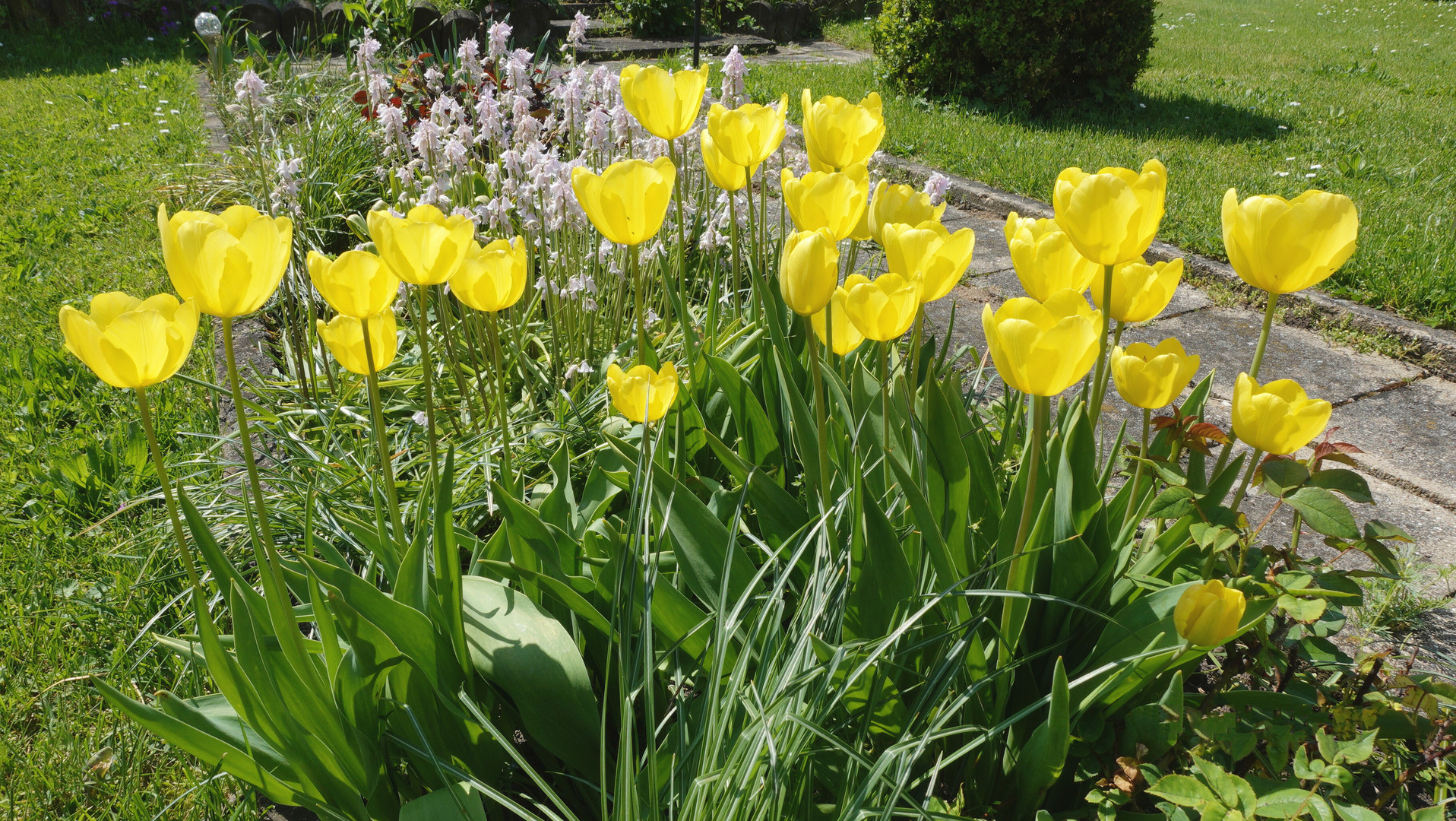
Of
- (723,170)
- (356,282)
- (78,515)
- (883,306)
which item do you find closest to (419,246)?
(356,282)

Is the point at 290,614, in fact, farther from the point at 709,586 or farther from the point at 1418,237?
the point at 1418,237

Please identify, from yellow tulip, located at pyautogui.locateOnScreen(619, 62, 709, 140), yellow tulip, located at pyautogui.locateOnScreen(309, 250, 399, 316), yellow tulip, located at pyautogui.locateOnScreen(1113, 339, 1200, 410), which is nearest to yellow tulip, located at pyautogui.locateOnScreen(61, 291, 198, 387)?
yellow tulip, located at pyautogui.locateOnScreen(309, 250, 399, 316)

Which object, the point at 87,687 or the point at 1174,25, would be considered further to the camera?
the point at 1174,25

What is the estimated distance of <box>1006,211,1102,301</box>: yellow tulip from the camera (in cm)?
127

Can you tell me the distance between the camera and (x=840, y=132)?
1620mm

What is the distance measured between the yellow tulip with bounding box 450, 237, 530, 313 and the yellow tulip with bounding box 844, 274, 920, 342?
508mm

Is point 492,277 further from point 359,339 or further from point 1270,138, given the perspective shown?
point 1270,138

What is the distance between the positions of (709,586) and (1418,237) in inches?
164

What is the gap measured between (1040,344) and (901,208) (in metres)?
0.60

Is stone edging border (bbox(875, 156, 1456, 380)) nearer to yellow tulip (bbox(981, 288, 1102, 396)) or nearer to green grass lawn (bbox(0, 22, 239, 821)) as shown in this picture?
yellow tulip (bbox(981, 288, 1102, 396))

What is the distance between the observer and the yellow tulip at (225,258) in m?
1.00

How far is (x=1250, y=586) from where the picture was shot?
1.25 m

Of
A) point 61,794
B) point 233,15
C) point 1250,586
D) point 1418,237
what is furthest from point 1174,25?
point 61,794

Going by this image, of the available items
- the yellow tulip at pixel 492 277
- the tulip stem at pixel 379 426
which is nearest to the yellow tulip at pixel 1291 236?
the yellow tulip at pixel 492 277
